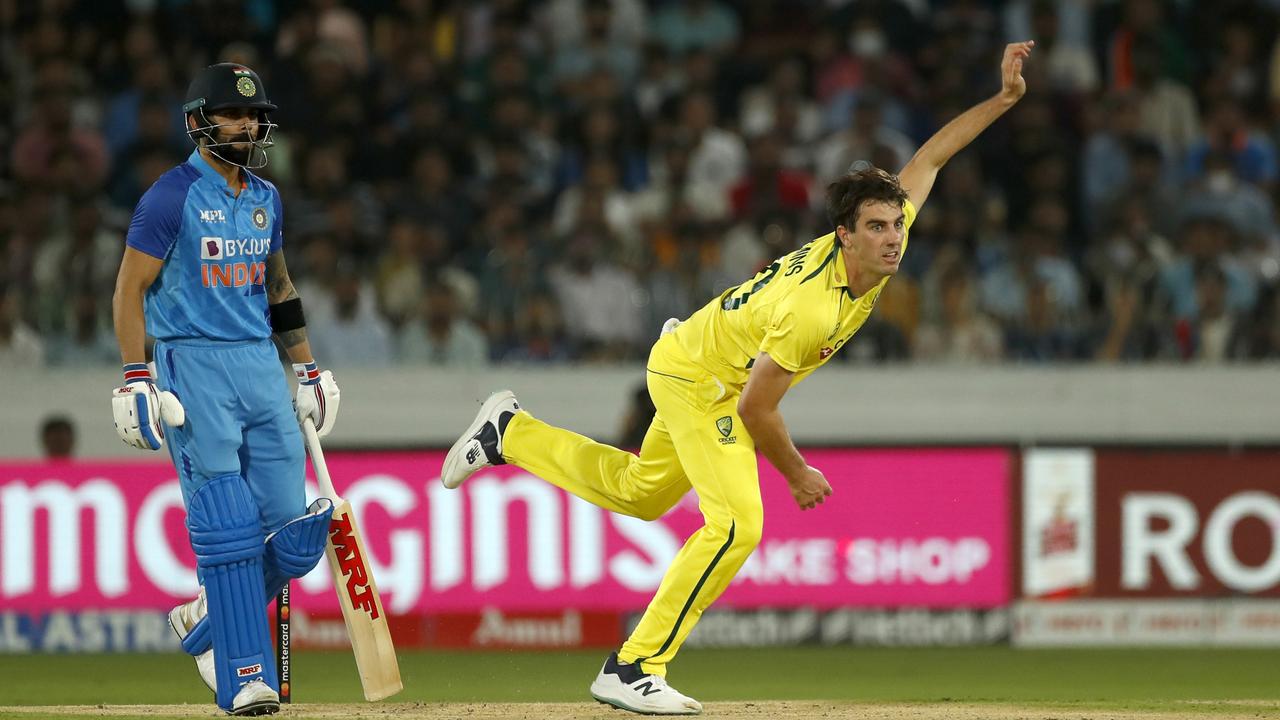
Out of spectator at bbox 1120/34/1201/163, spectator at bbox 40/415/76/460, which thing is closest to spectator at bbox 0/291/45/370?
spectator at bbox 40/415/76/460

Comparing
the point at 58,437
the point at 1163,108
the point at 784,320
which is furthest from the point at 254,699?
the point at 1163,108

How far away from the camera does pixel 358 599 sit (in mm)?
7055

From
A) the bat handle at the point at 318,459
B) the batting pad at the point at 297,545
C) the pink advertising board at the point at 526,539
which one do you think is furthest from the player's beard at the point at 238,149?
the pink advertising board at the point at 526,539

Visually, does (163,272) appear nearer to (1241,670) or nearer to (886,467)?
(886,467)

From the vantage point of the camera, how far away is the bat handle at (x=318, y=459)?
6.94m

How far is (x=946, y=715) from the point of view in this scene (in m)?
7.09

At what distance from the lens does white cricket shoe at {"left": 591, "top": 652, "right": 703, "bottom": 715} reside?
6.80 meters

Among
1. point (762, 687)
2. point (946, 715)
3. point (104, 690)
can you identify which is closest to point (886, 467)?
point (762, 687)

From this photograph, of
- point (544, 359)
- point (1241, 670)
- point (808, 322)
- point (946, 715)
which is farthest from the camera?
point (544, 359)

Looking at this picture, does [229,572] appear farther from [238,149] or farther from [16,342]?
[16,342]

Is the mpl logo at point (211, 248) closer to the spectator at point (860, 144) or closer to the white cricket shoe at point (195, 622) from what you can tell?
the white cricket shoe at point (195, 622)

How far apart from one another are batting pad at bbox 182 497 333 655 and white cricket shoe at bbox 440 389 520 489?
0.79 meters

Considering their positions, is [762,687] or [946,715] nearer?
Result: [946,715]

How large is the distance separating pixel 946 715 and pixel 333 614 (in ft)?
15.2
